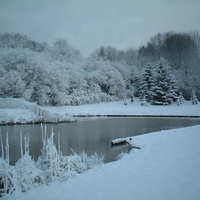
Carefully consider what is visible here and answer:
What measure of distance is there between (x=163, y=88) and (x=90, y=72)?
1028cm

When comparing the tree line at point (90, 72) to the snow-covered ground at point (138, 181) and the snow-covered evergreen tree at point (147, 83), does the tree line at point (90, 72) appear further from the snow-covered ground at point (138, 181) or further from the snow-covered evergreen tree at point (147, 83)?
the snow-covered ground at point (138, 181)

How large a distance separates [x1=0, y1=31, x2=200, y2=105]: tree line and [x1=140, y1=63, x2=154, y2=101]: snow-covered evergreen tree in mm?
138

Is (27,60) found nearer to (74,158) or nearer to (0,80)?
(0,80)

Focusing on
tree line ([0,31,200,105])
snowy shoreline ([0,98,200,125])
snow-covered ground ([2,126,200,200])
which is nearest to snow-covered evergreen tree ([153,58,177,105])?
tree line ([0,31,200,105])

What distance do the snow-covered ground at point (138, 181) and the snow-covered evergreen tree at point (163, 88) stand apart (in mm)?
20377

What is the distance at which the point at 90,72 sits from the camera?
1143 inches

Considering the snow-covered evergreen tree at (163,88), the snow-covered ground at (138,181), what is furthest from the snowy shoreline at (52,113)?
the snow-covered ground at (138,181)

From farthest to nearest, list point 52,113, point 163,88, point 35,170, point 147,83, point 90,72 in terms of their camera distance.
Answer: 1. point 90,72
2. point 147,83
3. point 163,88
4. point 52,113
5. point 35,170

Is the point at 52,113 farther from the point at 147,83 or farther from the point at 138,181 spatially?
the point at 147,83

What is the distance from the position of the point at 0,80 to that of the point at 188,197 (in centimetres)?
1836

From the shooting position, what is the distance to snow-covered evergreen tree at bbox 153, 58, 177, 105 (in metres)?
25.9

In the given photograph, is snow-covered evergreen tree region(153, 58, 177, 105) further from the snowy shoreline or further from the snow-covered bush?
the snow-covered bush

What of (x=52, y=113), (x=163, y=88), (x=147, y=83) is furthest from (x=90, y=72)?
(x=52, y=113)

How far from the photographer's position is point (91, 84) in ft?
89.8
